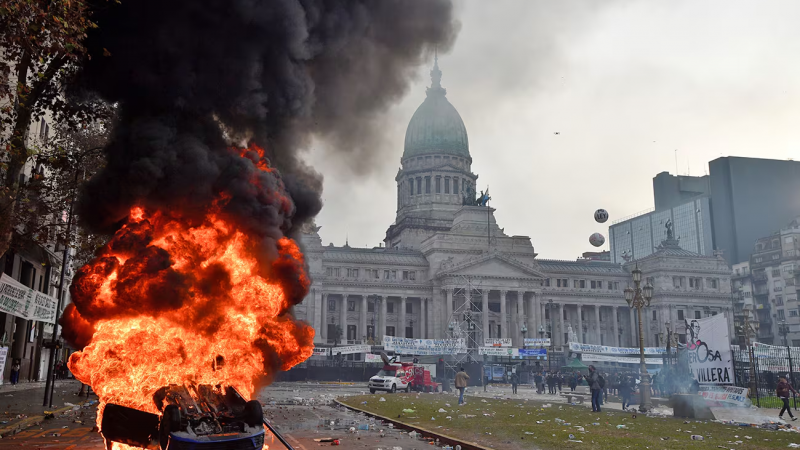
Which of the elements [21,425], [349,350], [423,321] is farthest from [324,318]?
[21,425]

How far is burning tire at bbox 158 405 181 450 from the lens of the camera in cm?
970

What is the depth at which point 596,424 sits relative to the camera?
2069 centimetres

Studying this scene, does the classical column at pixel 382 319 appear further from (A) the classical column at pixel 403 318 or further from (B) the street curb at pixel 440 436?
(B) the street curb at pixel 440 436

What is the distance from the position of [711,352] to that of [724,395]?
168cm

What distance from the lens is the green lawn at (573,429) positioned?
1555 cm

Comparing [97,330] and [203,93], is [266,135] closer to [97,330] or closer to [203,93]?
[203,93]

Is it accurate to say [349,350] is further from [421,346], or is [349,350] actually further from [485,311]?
[485,311]

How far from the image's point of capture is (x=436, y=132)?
111438 millimetres

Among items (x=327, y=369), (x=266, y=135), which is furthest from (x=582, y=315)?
(x=266, y=135)

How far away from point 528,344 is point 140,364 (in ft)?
190

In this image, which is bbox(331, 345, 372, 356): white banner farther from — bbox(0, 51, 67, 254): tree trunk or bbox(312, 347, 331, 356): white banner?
bbox(0, 51, 67, 254): tree trunk

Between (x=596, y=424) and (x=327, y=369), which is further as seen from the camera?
(x=327, y=369)

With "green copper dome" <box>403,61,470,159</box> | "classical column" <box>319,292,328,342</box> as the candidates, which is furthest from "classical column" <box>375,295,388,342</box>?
"green copper dome" <box>403,61,470,159</box>

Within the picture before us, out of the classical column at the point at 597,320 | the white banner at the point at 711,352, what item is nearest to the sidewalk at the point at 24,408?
the white banner at the point at 711,352
